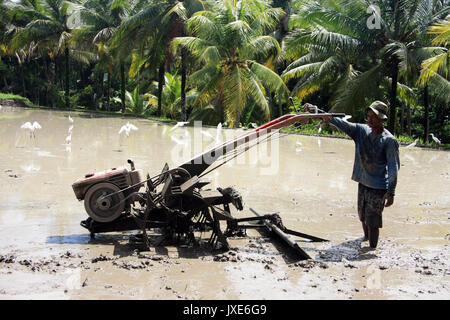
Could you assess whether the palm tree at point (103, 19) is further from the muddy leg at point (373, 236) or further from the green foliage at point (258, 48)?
the muddy leg at point (373, 236)

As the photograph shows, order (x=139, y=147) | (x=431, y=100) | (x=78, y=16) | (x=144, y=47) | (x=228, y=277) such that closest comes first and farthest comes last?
(x=228, y=277), (x=139, y=147), (x=431, y=100), (x=144, y=47), (x=78, y=16)

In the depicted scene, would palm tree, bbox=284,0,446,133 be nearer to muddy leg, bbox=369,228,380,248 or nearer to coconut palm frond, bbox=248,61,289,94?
coconut palm frond, bbox=248,61,289,94

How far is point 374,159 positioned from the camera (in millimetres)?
5809

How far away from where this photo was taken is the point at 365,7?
19.5 metres

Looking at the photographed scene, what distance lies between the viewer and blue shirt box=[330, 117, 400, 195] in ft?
18.5

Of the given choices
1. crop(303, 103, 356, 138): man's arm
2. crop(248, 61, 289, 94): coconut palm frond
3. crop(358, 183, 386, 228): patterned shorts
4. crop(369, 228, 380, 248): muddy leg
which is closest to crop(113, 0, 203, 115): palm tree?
crop(248, 61, 289, 94): coconut palm frond

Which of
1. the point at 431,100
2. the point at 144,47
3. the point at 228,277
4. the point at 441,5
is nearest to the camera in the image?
the point at 228,277

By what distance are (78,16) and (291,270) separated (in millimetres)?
30210

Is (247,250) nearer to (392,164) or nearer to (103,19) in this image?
(392,164)

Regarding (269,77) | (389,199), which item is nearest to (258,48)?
(269,77)

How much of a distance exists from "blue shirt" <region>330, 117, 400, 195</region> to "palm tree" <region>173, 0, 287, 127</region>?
16.1m

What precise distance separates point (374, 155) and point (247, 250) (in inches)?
67.4
